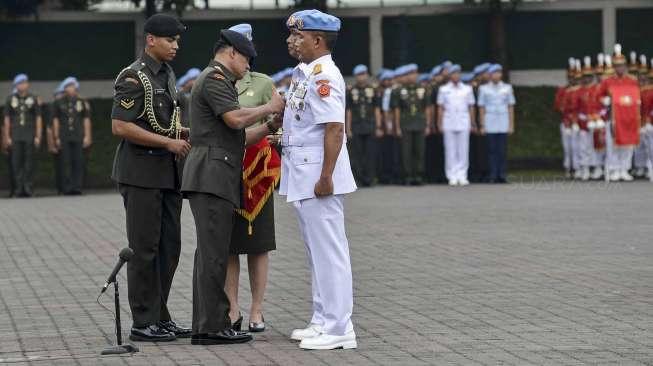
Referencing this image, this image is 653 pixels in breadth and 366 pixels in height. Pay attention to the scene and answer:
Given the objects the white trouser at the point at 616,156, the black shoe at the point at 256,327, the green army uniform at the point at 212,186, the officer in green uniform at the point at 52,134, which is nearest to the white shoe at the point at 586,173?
the white trouser at the point at 616,156

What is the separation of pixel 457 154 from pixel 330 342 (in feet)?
66.6

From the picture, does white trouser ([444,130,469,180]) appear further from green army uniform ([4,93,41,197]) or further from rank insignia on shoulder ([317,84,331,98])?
rank insignia on shoulder ([317,84,331,98])

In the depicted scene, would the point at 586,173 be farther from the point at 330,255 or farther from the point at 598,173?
the point at 330,255

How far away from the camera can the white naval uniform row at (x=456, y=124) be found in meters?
29.7

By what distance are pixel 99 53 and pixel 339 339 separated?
28.7m

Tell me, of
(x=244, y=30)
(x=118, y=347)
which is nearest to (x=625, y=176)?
(x=244, y=30)

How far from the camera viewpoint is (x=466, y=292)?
1255 cm

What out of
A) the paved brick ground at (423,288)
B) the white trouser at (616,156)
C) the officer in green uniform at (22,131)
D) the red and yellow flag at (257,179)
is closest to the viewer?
the paved brick ground at (423,288)

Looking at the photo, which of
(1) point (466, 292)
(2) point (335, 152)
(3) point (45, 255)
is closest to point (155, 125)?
(2) point (335, 152)

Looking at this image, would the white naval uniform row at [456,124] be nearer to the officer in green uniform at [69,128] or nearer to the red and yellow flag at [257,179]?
the officer in green uniform at [69,128]

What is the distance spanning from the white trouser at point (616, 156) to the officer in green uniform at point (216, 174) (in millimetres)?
19990

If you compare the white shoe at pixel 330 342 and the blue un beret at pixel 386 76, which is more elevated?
the blue un beret at pixel 386 76

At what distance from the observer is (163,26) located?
10570mm

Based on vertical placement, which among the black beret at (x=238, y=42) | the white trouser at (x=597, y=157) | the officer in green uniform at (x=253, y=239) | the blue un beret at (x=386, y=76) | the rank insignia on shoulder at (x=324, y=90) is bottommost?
the white trouser at (x=597, y=157)
